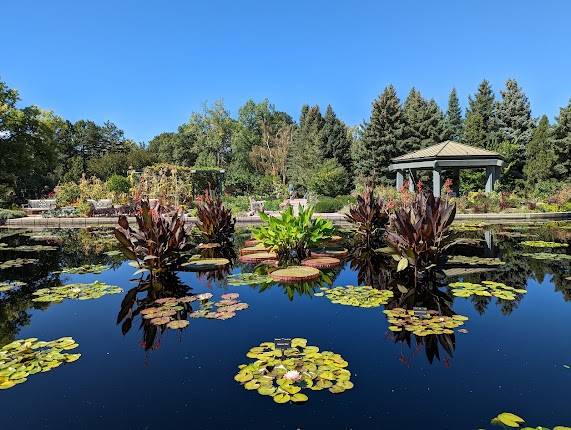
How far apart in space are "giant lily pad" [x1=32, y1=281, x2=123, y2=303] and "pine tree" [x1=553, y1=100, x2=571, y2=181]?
2620 centimetres

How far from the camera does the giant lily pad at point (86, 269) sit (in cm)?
680

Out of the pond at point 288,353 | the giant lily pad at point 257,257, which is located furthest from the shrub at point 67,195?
the giant lily pad at point 257,257

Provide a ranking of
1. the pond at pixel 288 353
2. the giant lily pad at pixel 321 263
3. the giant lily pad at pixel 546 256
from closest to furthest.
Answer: the pond at pixel 288 353, the giant lily pad at pixel 321 263, the giant lily pad at pixel 546 256

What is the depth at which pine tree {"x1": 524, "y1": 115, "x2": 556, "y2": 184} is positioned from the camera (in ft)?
81.4

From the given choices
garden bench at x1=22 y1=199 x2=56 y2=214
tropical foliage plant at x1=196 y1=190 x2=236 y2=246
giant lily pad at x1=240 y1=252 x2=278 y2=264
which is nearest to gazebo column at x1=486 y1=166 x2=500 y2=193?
tropical foliage plant at x1=196 y1=190 x2=236 y2=246

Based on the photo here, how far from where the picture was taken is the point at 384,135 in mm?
29750

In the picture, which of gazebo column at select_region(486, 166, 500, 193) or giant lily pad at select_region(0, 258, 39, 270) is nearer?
giant lily pad at select_region(0, 258, 39, 270)

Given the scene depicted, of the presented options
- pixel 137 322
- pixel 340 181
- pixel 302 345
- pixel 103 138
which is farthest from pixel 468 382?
pixel 103 138

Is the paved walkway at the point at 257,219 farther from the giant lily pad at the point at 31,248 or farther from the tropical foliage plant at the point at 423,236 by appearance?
the tropical foliage plant at the point at 423,236

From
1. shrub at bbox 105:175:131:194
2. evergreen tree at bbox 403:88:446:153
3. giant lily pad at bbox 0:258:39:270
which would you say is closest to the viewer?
giant lily pad at bbox 0:258:39:270

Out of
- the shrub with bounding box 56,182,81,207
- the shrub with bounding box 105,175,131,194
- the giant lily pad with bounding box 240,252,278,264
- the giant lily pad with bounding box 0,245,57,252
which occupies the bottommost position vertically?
the giant lily pad with bounding box 240,252,278,264

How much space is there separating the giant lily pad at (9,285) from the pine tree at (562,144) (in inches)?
1062

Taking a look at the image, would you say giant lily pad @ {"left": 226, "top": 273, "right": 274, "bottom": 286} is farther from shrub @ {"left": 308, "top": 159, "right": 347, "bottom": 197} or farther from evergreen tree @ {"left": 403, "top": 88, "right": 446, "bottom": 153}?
evergreen tree @ {"left": 403, "top": 88, "right": 446, "bottom": 153}

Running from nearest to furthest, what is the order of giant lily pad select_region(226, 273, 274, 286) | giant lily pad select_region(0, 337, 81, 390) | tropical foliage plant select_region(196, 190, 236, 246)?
giant lily pad select_region(0, 337, 81, 390) → giant lily pad select_region(226, 273, 274, 286) → tropical foliage plant select_region(196, 190, 236, 246)
